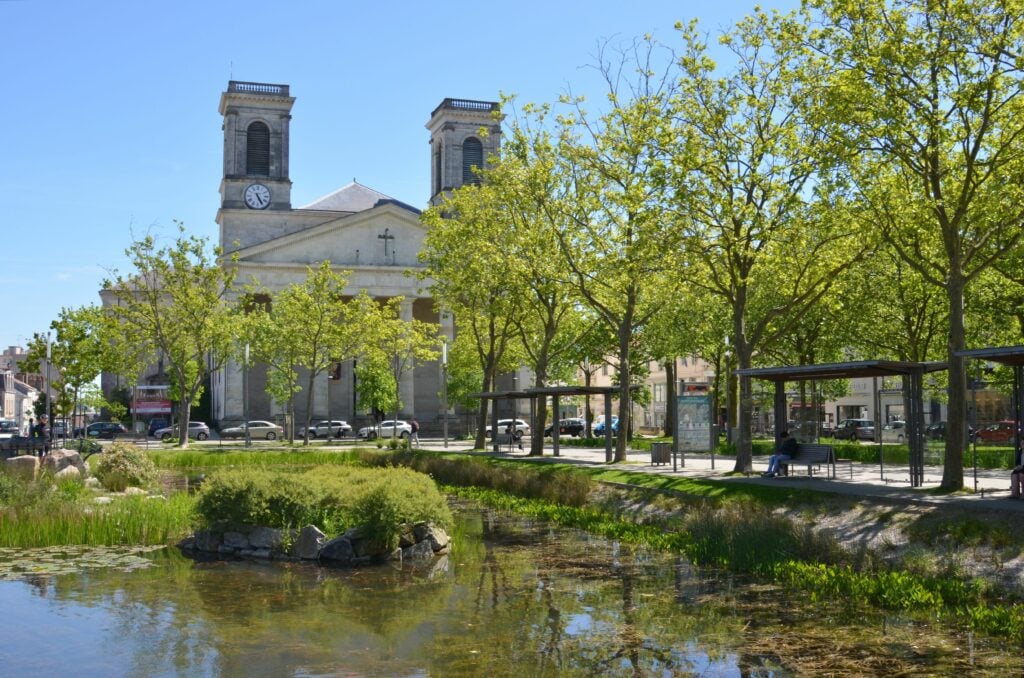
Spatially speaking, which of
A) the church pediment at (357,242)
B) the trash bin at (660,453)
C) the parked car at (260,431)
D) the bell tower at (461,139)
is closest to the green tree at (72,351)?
the parked car at (260,431)

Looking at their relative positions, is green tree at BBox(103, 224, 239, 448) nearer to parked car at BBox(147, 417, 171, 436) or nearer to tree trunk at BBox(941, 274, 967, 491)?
parked car at BBox(147, 417, 171, 436)

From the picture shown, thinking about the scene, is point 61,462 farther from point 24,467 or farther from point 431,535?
point 431,535

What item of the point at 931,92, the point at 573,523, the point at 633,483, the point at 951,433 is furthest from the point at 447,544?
the point at 931,92

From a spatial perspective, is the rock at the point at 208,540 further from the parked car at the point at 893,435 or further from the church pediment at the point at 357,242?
the church pediment at the point at 357,242

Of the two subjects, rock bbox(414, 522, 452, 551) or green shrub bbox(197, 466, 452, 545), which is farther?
rock bbox(414, 522, 452, 551)

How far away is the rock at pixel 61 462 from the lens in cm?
2683

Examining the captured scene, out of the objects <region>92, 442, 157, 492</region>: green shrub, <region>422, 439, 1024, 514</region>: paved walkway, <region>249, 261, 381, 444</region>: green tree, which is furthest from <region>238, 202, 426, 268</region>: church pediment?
<region>92, 442, 157, 492</region>: green shrub

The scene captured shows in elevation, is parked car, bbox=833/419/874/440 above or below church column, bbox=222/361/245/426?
below

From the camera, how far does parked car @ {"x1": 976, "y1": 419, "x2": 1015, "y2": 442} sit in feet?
151

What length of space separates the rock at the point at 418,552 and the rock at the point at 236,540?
2.88 meters

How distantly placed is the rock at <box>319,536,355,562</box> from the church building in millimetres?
58202

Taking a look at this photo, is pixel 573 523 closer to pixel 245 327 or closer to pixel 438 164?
pixel 245 327

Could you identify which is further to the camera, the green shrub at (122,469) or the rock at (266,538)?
the green shrub at (122,469)

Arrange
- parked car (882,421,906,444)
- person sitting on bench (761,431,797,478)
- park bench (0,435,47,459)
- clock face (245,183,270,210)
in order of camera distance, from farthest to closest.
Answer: clock face (245,183,270,210) → park bench (0,435,47,459) → parked car (882,421,906,444) → person sitting on bench (761,431,797,478)
